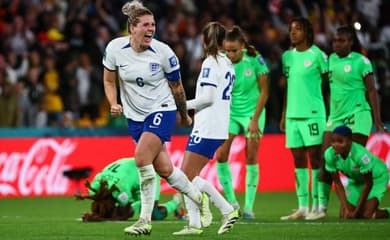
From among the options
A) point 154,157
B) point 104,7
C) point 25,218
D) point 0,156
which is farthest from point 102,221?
point 104,7

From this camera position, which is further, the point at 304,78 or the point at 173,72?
the point at 304,78

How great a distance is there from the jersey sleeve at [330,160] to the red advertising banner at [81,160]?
5742 millimetres

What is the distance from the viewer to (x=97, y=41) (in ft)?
75.0

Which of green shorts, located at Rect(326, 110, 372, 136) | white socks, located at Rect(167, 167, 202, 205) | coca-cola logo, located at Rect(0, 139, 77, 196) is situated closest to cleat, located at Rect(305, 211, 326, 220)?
Result: green shorts, located at Rect(326, 110, 372, 136)

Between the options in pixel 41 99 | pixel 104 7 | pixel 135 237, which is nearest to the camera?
pixel 135 237

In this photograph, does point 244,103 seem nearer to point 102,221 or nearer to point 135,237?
point 102,221

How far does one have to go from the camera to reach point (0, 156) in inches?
757

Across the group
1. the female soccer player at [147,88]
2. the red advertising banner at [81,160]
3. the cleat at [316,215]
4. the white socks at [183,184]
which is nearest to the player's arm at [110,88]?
the female soccer player at [147,88]

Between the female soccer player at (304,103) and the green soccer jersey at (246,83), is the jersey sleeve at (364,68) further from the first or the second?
the green soccer jersey at (246,83)

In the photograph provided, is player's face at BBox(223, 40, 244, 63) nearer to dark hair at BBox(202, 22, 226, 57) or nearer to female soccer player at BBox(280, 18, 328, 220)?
female soccer player at BBox(280, 18, 328, 220)

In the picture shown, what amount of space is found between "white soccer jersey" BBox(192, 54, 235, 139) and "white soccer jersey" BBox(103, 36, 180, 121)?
769 mm

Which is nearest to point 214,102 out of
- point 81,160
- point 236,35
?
point 236,35

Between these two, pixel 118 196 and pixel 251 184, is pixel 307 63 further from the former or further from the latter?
pixel 118 196

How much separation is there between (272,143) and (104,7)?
6.44 m
